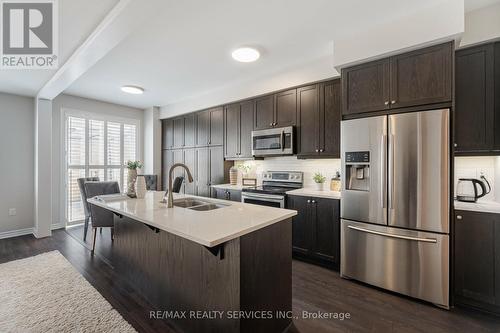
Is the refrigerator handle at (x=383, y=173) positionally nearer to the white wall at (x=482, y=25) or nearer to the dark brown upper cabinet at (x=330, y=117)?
the dark brown upper cabinet at (x=330, y=117)

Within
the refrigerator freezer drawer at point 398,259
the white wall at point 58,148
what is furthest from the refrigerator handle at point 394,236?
the white wall at point 58,148

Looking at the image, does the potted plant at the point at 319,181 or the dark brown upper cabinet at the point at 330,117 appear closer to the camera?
the dark brown upper cabinet at the point at 330,117

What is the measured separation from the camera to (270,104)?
3678 millimetres

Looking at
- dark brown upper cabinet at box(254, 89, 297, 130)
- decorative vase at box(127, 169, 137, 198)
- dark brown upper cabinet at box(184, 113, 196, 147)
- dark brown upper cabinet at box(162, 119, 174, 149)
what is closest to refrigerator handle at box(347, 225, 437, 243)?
dark brown upper cabinet at box(254, 89, 297, 130)

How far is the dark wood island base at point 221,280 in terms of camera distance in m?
1.47

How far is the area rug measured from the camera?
186cm

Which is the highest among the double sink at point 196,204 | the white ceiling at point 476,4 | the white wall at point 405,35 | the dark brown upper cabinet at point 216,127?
the white ceiling at point 476,4

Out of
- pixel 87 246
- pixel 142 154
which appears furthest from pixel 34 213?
pixel 142 154

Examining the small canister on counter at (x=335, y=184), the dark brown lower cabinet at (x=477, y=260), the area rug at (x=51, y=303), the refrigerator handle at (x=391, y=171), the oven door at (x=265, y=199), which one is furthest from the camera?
the oven door at (x=265, y=199)

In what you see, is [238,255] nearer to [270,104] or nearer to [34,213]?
[270,104]

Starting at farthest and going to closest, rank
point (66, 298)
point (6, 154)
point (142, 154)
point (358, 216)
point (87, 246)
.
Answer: point (142, 154) → point (6, 154) → point (87, 246) → point (358, 216) → point (66, 298)

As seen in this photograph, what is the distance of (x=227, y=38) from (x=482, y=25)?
2438 millimetres

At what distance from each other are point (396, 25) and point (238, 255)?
257cm

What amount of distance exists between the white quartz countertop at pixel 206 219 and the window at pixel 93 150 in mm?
3342
